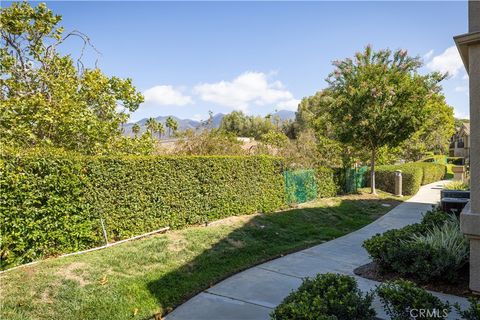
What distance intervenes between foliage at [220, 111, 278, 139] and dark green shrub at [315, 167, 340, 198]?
37897 mm

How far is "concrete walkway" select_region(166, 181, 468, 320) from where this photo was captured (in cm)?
479

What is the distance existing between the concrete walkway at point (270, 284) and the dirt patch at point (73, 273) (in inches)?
64.6

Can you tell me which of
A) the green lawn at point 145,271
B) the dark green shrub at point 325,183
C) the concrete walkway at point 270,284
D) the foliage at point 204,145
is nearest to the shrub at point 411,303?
the concrete walkway at point 270,284

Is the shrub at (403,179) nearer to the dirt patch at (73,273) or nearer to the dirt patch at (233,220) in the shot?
the dirt patch at (233,220)

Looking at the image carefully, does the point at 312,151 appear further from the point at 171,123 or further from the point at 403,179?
the point at 171,123

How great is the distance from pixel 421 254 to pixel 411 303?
88.2 inches

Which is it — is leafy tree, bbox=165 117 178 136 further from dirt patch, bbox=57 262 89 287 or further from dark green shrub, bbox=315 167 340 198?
dirt patch, bbox=57 262 89 287

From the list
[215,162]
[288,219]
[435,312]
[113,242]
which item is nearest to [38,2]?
[215,162]

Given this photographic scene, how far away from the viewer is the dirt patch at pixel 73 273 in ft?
17.9

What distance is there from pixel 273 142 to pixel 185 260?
1603 cm

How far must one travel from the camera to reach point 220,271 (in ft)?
21.1

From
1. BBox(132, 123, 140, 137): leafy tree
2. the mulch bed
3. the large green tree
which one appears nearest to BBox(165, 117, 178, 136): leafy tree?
BBox(132, 123, 140, 137): leafy tree

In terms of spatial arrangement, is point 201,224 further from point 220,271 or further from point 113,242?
point 220,271

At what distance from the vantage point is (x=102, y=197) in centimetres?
771
